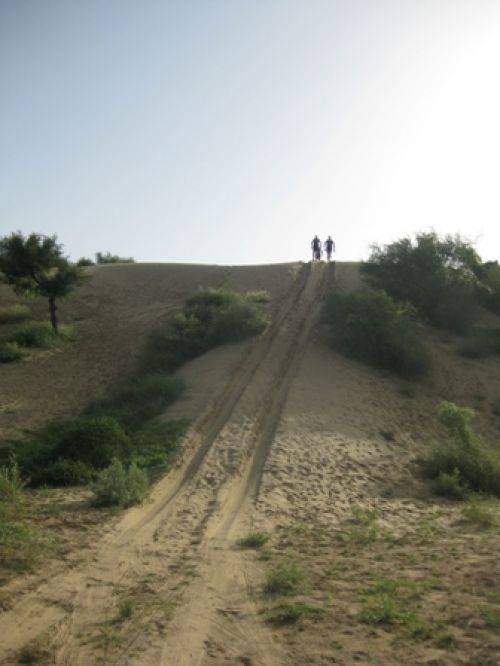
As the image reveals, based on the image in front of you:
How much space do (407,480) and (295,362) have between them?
836 centimetres

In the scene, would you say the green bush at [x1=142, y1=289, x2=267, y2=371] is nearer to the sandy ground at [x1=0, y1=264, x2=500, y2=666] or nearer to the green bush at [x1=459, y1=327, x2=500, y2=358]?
the sandy ground at [x1=0, y1=264, x2=500, y2=666]

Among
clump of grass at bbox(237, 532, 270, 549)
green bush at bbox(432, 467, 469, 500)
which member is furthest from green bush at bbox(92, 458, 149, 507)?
green bush at bbox(432, 467, 469, 500)

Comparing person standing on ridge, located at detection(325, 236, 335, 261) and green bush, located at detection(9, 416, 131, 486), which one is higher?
person standing on ridge, located at detection(325, 236, 335, 261)

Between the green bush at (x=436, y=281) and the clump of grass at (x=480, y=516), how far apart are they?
1682 cm

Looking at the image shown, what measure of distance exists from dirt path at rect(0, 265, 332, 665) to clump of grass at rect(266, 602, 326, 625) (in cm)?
18

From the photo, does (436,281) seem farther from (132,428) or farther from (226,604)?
→ (226,604)

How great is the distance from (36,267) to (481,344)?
20.4 m

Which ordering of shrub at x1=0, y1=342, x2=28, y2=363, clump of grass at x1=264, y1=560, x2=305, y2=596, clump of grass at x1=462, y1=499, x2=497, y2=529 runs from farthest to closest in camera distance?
shrub at x1=0, y1=342, x2=28, y2=363, clump of grass at x1=462, y1=499, x2=497, y2=529, clump of grass at x1=264, y1=560, x2=305, y2=596

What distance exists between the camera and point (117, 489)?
9539 mm

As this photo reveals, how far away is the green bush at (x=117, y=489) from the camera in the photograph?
9.41 m

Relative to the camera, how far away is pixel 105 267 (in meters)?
38.2

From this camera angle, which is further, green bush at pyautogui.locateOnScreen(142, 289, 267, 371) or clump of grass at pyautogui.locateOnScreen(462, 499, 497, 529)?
green bush at pyautogui.locateOnScreen(142, 289, 267, 371)

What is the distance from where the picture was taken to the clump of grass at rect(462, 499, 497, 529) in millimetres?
9016

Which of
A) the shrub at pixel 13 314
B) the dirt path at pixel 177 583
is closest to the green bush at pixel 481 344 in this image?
the dirt path at pixel 177 583
